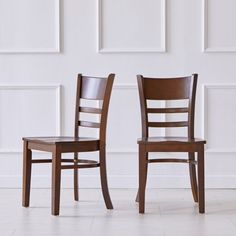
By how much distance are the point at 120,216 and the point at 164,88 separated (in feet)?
3.13

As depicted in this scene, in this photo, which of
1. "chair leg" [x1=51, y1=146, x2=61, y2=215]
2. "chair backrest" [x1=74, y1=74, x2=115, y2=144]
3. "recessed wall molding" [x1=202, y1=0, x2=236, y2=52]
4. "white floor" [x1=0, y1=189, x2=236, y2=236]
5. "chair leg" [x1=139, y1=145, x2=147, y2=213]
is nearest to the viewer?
"white floor" [x1=0, y1=189, x2=236, y2=236]

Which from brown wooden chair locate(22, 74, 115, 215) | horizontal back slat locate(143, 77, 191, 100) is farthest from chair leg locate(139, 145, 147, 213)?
horizontal back slat locate(143, 77, 191, 100)

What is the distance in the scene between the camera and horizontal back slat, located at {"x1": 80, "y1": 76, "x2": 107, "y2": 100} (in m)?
3.91

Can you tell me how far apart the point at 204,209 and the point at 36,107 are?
1622 mm

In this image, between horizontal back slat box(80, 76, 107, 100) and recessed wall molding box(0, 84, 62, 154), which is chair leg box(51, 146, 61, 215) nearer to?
horizontal back slat box(80, 76, 107, 100)

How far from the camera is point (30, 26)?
4.67 m

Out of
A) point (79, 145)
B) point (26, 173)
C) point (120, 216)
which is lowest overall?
point (120, 216)

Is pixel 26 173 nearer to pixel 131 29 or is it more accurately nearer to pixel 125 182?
pixel 125 182

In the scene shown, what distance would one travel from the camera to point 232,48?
4.64m

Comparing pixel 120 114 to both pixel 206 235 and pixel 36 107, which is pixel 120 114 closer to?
pixel 36 107

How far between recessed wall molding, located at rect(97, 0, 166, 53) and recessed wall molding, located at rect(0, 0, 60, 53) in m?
0.34

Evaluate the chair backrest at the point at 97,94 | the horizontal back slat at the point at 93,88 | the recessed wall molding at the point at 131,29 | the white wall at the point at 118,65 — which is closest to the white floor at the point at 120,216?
the white wall at the point at 118,65

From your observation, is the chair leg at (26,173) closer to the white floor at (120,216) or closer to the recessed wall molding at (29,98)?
the white floor at (120,216)

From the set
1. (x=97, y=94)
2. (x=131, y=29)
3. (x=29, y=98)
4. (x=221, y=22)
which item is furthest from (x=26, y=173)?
(x=221, y=22)
